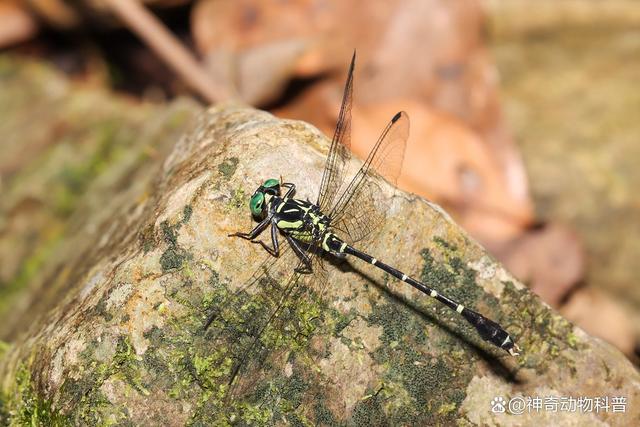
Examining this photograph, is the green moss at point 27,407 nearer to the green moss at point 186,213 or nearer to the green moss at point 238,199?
the green moss at point 186,213

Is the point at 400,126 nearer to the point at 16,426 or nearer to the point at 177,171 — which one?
the point at 177,171

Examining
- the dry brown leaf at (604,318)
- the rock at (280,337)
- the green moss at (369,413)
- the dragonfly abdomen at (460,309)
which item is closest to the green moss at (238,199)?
the rock at (280,337)

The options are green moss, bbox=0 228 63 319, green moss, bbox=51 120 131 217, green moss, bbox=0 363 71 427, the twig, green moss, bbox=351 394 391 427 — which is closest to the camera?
green moss, bbox=0 363 71 427

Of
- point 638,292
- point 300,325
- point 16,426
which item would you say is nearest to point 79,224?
point 16,426

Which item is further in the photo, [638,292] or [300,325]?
[638,292]

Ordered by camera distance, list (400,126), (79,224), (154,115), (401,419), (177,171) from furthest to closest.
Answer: (154,115), (79,224), (400,126), (177,171), (401,419)

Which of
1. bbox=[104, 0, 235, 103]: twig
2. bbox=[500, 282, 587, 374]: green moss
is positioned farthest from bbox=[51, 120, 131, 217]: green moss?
bbox=[500, 282, 587, 374]: green moss

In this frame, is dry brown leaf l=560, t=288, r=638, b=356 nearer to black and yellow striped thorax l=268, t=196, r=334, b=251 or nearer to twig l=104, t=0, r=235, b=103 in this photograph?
black and yellow striped thorax l=268, t=196, r=334, b=251
